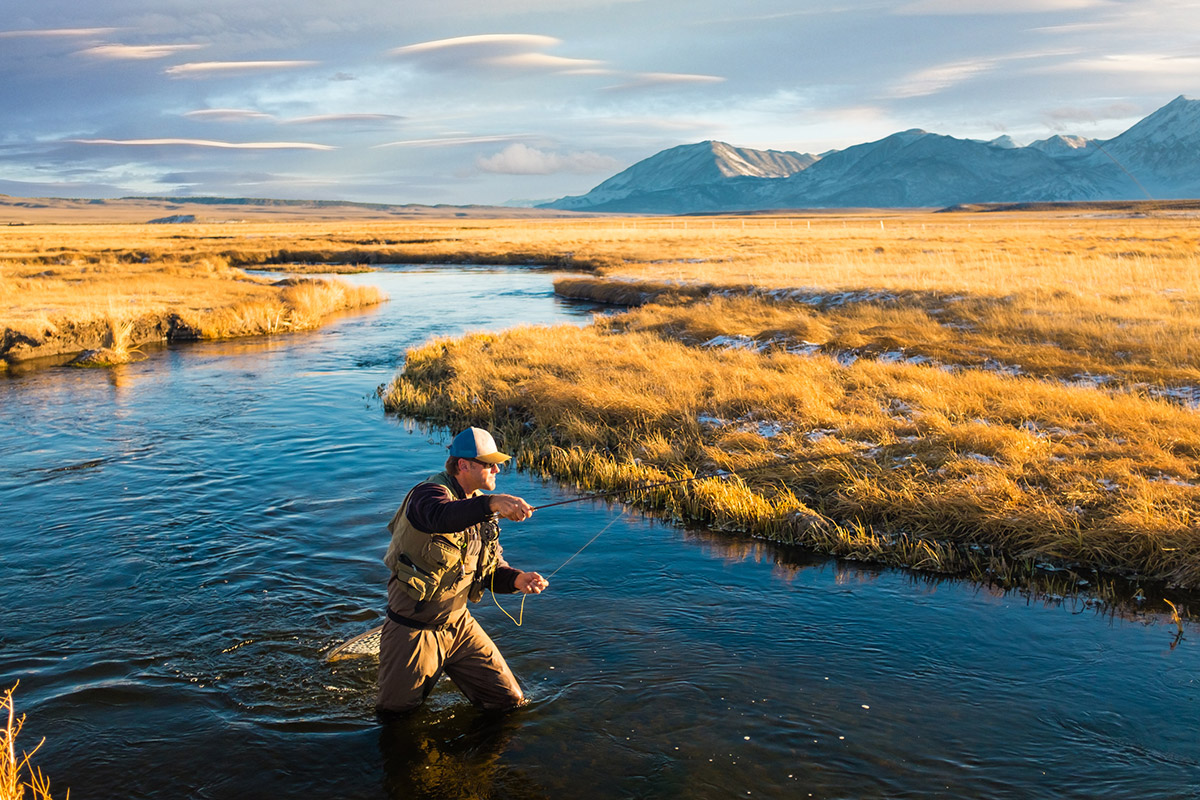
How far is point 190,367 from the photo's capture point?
20.8 metres

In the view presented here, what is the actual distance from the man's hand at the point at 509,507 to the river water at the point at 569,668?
1929 millimetres

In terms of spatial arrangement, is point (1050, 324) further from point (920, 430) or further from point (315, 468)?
point (315, 468)

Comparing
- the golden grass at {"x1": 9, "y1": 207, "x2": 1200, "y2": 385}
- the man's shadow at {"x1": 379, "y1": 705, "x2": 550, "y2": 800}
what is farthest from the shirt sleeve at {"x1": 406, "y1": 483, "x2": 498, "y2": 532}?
the golden grass at {"x1": 9, "y1": 207, "x2": 1200, "y2": 385}

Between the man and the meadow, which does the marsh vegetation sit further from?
the man

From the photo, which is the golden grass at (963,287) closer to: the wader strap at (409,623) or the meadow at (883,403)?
the meadow at (883,403)

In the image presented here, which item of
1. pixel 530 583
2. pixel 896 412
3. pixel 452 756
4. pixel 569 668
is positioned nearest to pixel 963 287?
pixel 896 412

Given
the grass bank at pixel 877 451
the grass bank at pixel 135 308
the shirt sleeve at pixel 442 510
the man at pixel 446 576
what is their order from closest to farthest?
the shirt sleeve at pixel 442 510, the man at pixel 446 576, the grass bank at pixel 877 451, the grass bank at pixel 135 308

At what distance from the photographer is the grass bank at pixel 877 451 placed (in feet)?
29.3

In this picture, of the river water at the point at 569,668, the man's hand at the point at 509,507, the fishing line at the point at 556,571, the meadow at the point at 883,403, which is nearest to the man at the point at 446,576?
the man's hand at the point at 509,507

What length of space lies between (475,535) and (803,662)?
3129 millimetres

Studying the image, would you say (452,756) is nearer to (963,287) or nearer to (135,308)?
(963,287)

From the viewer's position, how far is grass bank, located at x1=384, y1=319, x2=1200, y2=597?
29.3 feet

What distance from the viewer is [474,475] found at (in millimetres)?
5152

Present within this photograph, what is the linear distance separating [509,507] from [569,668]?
2.73m
